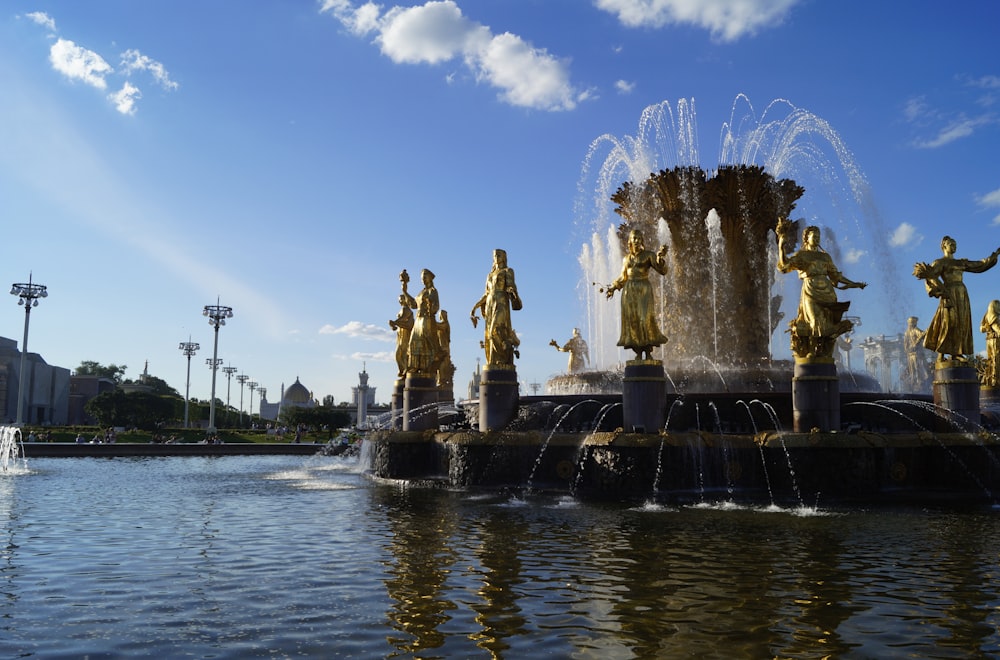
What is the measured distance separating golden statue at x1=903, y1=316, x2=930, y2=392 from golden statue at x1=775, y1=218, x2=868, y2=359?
42.2 feet

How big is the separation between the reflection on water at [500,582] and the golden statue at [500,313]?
6.01 m

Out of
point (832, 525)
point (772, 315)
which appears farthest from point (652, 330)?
point (772, 315)

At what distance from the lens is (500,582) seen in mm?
7164

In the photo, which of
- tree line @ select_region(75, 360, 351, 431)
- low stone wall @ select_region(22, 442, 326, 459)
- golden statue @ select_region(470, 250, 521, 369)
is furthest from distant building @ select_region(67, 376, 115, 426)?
golden statue @ select_region(470, 250, 521, 369)

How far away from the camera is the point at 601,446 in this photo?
14227mm

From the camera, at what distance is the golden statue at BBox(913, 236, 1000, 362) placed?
15.8 meters

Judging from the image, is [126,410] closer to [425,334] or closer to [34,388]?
[34,388]

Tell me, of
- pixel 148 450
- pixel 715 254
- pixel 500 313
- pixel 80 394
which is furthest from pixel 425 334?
pixel 80 394

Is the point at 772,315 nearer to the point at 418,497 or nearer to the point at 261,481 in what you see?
the point at 418,497

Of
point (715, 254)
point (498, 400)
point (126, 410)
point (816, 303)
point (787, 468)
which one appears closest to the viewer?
point (787, 468)

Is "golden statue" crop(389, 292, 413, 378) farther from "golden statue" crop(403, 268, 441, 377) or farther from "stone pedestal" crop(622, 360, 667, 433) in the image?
"stone pedestal" crop(622, 360, 667, 433)

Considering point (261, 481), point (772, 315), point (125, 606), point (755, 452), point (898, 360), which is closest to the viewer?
point (125, 606)

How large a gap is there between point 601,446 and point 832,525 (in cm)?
460

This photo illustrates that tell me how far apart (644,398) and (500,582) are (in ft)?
28.0
